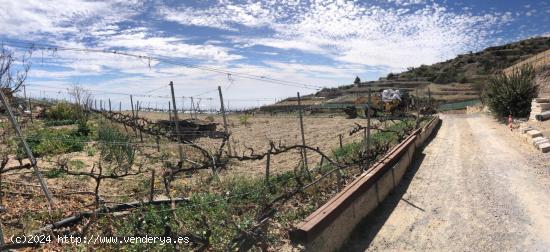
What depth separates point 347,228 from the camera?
20.2 feet

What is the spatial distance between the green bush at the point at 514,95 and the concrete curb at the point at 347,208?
50.3 feet

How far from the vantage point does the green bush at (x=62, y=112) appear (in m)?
24.4

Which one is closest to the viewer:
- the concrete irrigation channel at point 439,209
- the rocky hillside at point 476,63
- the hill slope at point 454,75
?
the concrete irrigation channel at point 439,209

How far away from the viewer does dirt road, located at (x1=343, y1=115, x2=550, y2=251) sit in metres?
5.95

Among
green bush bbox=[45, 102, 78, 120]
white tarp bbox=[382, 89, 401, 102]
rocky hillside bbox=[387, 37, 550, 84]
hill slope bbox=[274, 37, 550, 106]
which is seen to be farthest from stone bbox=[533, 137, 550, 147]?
rocky hillside bbox=[387, 37, 550, 84]

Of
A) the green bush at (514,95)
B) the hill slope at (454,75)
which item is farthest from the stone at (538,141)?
the hill slope at (454,75)

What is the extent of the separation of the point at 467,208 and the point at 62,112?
23.7 metres

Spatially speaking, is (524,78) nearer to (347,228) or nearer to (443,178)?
(443,178)

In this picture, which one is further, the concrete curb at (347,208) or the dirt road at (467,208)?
the dirt road at (467,208)

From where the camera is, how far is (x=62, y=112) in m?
24.8

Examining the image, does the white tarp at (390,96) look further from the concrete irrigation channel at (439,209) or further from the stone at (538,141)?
the concrete irrigation channel at (439,209)

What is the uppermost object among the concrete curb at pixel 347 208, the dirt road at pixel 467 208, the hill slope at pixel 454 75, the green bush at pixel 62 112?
the hill slope at pixel 454 75

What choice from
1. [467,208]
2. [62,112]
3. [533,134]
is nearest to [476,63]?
[533,134]

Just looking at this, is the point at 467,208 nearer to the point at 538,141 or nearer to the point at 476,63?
the point at 538,141
